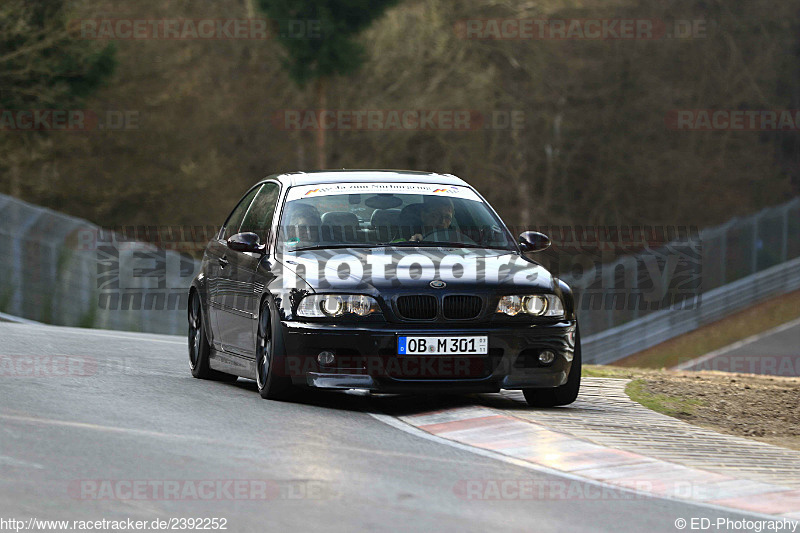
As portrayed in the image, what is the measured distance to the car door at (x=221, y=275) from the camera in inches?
440

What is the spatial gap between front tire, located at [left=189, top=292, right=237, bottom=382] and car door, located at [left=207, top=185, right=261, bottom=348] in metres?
0.27

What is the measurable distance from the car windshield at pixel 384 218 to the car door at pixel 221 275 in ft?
2.90

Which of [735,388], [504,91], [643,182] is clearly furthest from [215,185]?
[735,388]

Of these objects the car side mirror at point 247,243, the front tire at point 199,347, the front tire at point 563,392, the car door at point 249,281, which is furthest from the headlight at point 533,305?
the front tire at point 199,347

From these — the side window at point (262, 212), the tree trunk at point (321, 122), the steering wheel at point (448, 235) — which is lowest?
the steering wheel at point (448, 235)

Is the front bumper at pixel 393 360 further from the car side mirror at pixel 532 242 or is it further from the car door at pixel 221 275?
the car door at pixel 221 275

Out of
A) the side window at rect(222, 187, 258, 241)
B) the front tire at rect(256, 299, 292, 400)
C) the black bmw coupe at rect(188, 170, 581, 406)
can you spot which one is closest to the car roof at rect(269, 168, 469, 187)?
the black bmw coupe at rect(188, 170, 581, 406)

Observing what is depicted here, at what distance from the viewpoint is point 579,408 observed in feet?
33.5

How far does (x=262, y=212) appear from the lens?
11.2 m

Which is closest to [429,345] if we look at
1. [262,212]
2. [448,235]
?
[448,235]

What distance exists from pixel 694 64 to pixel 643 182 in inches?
196

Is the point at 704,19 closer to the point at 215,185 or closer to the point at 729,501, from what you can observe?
the point at 215,185

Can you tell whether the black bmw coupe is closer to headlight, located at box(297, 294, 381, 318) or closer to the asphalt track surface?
headlight, located at box(297, 294, 381, 318)

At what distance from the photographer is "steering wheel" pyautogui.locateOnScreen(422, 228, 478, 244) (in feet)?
34.5
